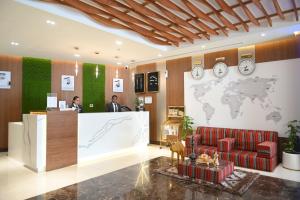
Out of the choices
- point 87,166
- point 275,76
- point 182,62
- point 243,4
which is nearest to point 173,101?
point 182,62

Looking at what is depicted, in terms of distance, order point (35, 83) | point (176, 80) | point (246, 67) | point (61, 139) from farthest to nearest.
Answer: point (176, 80), point (35, 83), point (246, 67), point (61, 139)

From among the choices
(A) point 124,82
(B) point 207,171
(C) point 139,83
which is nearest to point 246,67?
(B) point 207,171

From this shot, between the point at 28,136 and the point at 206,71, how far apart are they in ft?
17.3

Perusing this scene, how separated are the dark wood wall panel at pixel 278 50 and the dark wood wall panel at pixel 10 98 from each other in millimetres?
7431

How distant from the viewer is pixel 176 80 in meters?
7.25

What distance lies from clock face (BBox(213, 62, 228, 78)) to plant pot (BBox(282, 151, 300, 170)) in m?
2.63

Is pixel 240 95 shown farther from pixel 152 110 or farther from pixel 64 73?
pixel 64 73

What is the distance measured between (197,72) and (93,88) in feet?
13.5

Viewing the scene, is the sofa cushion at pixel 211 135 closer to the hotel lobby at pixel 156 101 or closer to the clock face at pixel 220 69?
the hotel lobby at pixel 156 101

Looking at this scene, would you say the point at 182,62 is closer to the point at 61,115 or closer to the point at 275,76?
the point at 275,76

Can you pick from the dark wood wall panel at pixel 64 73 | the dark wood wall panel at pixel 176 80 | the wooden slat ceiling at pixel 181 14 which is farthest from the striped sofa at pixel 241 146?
the dark wood wall panel at pixel 64 73

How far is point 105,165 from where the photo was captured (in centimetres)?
499

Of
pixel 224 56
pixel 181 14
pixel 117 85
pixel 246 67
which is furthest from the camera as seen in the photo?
pixel 117 85

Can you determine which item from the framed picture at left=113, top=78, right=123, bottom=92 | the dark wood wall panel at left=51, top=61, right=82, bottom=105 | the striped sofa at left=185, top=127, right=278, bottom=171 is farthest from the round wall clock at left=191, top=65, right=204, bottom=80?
the dark wood wall panel at left=51, top=61, right=82, bottom=105
